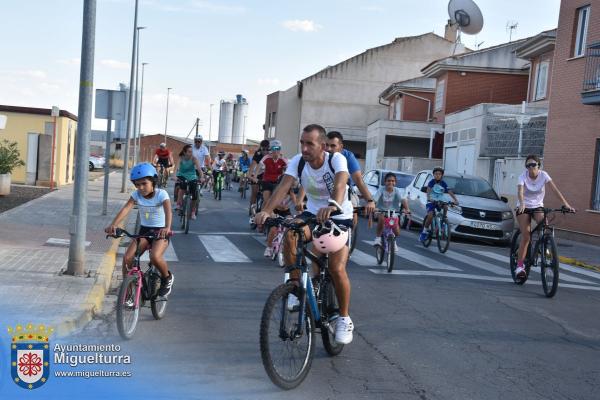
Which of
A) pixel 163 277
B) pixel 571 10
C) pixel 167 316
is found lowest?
pixel 167 316

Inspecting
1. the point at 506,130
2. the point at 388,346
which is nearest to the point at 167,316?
the point at 388,346

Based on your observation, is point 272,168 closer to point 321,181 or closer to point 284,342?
point 321,181

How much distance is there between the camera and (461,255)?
13.8 metres

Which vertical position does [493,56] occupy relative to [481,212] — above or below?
above

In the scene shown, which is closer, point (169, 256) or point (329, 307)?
point (329, 307)

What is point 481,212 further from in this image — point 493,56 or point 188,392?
point 493,56

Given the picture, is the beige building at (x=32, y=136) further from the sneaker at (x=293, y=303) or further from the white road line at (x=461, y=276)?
the sneaker at (x=293, y=303)

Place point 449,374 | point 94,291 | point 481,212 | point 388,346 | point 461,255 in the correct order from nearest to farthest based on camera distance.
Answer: point 449,374, point 388,346, point 94,291, point 461,255, point 481,212

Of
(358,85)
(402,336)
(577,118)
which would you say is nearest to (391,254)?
(402,336)

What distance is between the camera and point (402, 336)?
674 cm

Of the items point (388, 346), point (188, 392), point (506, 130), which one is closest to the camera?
point (188, 392)

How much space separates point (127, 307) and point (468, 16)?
3425cm

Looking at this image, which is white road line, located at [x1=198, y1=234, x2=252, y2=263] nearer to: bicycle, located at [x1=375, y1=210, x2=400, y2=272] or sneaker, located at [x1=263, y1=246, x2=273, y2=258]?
sneaker, located at [x1=263, y1=246, x2=273, y2=258]

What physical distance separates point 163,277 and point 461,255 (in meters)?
8.16
